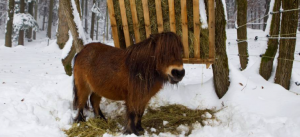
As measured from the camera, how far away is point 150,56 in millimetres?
3559

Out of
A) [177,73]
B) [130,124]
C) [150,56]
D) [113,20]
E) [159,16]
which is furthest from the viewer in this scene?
[113,20]

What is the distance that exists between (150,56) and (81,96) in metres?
1.71

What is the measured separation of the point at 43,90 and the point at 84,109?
1303mm

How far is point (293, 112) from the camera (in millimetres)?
3762

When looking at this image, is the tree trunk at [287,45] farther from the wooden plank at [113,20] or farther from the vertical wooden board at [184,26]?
the wooden plank at [113,20]

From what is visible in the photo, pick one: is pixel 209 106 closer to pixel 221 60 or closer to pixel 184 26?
pixel 221 60

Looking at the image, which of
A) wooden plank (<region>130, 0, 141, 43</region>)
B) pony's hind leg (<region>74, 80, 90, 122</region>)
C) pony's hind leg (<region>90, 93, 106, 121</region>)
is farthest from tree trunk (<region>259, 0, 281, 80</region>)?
pony's hind leg (<region>74, 80, 90, 122</region>)

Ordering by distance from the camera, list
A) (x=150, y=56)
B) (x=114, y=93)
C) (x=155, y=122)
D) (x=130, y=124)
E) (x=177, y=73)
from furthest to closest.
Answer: (x=155, y=122)
(x=114, y=93)
(x=130, y=124)
(x=150, y=56)
(x=177, y=73)

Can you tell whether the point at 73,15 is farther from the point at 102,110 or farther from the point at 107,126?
the point at 107,126

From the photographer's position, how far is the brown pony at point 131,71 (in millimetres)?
3393

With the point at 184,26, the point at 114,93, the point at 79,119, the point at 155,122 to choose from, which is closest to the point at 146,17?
the point at 184,26

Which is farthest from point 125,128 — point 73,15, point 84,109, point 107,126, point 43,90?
point 73,15

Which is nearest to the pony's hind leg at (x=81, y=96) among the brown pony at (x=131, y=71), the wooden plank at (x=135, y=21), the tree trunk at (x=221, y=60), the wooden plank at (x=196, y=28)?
the brown pony at (x=131, y=71)

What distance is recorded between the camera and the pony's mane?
3.38 metres
